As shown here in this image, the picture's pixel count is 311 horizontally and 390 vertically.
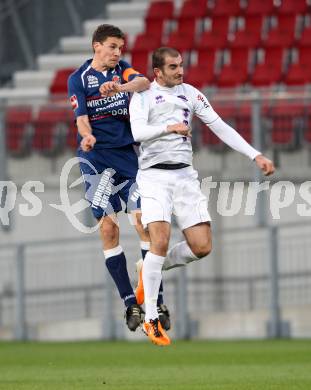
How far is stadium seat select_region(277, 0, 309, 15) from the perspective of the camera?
22.6 m

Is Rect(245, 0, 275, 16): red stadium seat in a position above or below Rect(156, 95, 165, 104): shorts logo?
above

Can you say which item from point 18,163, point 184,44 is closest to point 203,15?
point 184,44

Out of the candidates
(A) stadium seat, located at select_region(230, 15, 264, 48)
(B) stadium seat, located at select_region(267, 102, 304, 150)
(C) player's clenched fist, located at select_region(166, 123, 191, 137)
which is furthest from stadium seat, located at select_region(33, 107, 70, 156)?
(C) player's clenched fist, located at select_region(166, 123, 191, 137)

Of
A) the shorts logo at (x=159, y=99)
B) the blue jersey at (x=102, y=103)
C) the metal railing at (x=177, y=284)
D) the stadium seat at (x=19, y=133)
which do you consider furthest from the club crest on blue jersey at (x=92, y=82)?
the stadium seat at (x=19, y=133)

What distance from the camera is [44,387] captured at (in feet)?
33.6

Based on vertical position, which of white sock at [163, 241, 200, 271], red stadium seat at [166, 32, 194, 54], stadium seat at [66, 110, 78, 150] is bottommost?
white sock at [163, 241, 200, 271]

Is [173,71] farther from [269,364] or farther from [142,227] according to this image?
[269,364]

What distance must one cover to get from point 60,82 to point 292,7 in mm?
3995

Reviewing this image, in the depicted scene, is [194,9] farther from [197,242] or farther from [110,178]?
[197,242]

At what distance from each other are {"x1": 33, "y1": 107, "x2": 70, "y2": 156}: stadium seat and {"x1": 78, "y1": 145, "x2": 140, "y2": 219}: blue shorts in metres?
8.61

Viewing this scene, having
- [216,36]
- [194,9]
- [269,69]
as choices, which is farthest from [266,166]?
[194,9]

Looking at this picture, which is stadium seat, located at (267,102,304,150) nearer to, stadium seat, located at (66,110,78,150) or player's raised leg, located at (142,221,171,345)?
stadium seat, located at (66,110,78,150)

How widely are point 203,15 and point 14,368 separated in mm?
11740

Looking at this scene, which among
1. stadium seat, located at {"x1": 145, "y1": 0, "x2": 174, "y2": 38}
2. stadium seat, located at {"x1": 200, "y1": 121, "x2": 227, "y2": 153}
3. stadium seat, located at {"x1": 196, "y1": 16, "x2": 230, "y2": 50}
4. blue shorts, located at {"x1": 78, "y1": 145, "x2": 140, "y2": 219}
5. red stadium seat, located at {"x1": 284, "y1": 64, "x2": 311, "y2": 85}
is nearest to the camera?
blue shorts, located at {"x1": 78, "y1": 145, "x2": 140, "y2": 219}
